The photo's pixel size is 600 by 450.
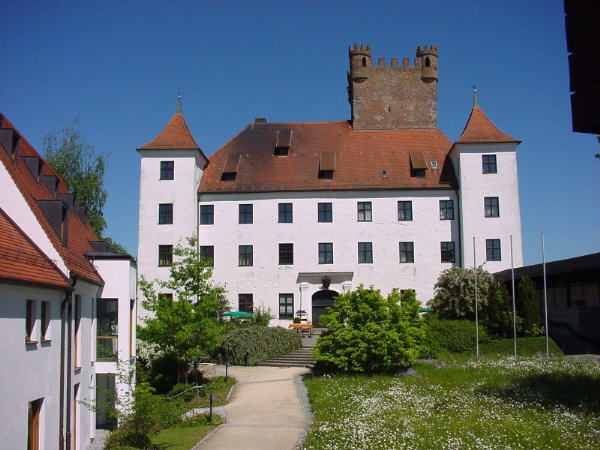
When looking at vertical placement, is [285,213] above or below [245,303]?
above

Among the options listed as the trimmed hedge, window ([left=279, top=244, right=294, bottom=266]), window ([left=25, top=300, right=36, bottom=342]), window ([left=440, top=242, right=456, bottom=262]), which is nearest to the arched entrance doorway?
window ([left=279, top=244, right=294, bottom=266])

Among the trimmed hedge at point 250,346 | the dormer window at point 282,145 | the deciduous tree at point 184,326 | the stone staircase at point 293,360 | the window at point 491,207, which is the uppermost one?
the dormer window at point 282,145

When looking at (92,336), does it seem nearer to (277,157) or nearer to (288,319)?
(288,319)

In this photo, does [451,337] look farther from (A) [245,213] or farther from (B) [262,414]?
(A) [245,213]

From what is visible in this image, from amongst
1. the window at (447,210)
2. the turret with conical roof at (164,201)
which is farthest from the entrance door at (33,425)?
the window at (447,210)

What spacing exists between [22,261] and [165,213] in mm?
26526

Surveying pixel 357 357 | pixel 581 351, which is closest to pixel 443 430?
pixel 357 357

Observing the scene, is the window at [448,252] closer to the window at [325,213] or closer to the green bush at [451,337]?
the window at [325,213]

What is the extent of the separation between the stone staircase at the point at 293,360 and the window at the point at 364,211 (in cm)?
1217

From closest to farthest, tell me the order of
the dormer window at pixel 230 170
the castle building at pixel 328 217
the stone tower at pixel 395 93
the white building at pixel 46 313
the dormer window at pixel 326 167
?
the white building at pixel 46 313 < the castle building at pixel 328 217 < the dormer window at pixel 326 167 < the dormer window at pixel 230 170 < the stone tower at pixel 395 93

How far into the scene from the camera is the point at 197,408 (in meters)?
20.7

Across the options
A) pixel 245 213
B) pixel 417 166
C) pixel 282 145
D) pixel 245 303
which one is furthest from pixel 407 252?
pixel 282 145

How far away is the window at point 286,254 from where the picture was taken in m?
40.4

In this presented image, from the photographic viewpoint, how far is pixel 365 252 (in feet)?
132
